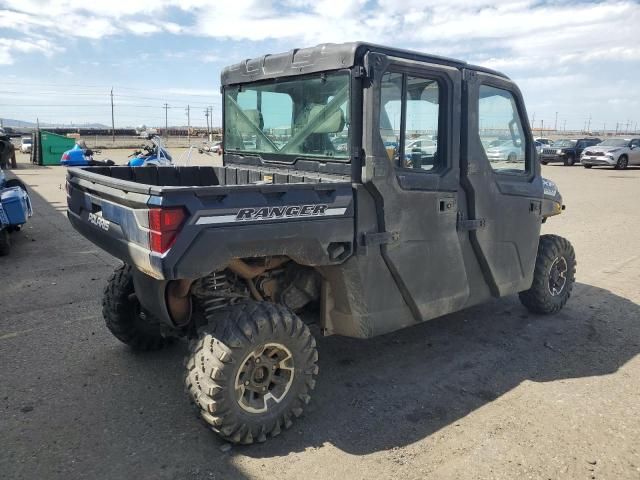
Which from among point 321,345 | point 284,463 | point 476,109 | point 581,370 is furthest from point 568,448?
point 476,109

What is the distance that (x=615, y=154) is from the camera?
2552cm

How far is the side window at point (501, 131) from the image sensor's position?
4.20m

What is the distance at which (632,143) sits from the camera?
26.2 m

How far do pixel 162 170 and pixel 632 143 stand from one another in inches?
1091

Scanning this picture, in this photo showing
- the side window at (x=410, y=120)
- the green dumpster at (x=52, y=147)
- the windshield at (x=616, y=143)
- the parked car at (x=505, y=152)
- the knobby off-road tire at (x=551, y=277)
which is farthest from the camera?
the windshield at (x=616, y=143)

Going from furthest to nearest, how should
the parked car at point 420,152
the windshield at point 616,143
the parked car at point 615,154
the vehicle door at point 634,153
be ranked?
the windshield at point 616,143
the vehicle door at point 634,153
the parked car at point 615,154
the parked car at point 420,152

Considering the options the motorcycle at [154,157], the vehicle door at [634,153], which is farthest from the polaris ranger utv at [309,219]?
the vehicle door at [634,153]

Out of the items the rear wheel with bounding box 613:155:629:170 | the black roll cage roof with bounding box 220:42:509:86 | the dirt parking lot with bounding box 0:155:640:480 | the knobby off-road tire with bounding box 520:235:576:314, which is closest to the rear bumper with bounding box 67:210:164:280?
the dirt parking lot with bounding box 0:155:640:480

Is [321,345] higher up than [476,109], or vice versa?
[476,109]

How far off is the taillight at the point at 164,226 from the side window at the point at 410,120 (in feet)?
4.87

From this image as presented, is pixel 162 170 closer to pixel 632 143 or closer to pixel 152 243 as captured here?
pixel 152 243

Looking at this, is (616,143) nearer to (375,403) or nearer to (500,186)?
(500,186)

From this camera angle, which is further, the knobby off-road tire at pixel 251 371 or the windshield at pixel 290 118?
the windshield at pixel 290 118

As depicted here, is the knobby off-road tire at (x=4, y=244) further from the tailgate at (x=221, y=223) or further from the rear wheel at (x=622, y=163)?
the rear wheel at (x=622, y=163)
